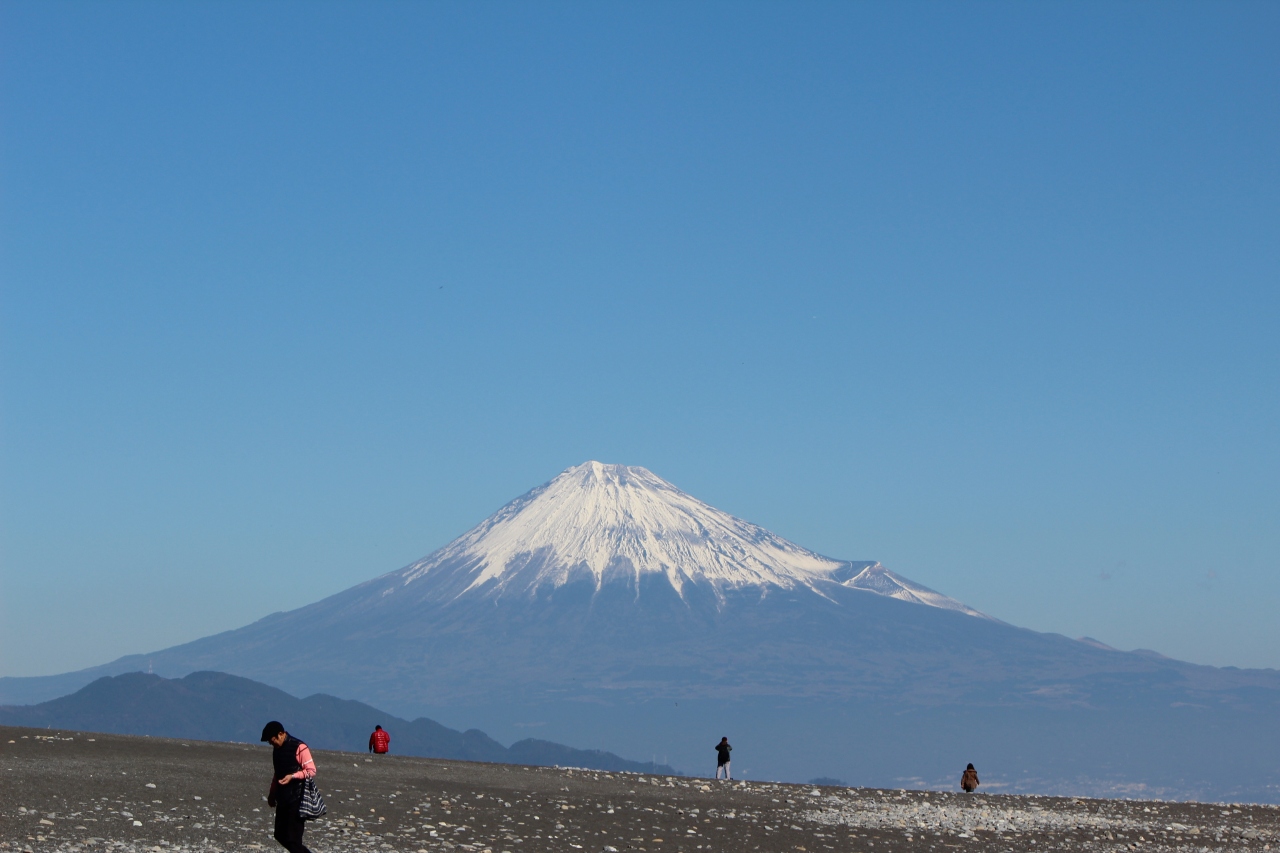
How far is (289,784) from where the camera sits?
1744 centimetres

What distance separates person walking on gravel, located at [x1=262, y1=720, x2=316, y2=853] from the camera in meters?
17.4

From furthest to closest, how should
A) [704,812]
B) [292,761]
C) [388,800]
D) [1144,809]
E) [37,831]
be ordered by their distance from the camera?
[1144,809] < [704,812] < [388,800] < [37,831] < [292,761]

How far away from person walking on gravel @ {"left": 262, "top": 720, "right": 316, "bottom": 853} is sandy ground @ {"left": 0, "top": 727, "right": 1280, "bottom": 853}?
5034 millimetres

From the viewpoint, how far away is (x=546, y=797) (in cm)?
3016

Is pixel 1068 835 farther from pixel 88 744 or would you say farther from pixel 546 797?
pixel 88 744

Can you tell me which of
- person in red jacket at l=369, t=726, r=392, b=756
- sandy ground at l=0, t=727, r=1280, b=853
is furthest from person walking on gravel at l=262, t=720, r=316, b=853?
person in red jacket at l=369, t=726, r=392, b=756

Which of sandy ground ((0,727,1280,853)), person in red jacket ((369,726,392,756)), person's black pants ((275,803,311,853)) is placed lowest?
sandy ground ((0,727,1280,853))

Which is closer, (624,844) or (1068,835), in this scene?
(624,844)

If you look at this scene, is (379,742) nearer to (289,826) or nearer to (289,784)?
(289,826)

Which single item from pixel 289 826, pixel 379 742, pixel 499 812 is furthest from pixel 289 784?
pixel 379 742

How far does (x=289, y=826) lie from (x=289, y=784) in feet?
1.74

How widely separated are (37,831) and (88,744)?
9.87 m

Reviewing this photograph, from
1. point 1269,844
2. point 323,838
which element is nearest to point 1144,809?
point 1269,844

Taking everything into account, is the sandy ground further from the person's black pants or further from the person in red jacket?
the person's black pants
